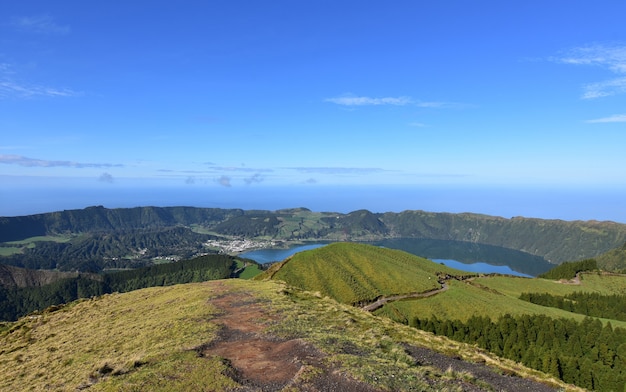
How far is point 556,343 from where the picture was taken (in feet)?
215

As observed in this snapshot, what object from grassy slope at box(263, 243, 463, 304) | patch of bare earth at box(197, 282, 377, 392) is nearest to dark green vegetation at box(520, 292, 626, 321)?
grassy slope at box(263, 243, 463, 304)

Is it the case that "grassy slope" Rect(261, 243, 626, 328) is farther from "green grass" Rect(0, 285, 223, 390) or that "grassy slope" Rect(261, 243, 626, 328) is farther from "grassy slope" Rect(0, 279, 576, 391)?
"green grass" Rect(0, 285, 223, 390)

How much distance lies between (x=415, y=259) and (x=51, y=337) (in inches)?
4661

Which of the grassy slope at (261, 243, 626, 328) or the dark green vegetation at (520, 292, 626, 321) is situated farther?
the dark green vegetation at (520, 292, 626, 321)

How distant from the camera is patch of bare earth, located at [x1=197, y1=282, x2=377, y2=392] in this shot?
19.4m

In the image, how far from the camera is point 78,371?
24156mm

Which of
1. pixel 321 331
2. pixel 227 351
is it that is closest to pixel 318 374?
pixel 227 351

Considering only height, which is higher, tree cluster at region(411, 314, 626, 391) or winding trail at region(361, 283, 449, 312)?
winding trail at region(361, 283, 449, 312)

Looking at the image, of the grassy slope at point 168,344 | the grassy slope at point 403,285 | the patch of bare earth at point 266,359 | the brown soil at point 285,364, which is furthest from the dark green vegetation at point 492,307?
the patch of bare earth at point 266,359

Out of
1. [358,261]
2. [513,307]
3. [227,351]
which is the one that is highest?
[227,351]

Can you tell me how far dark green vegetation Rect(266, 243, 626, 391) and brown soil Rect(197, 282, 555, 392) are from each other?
34094mm

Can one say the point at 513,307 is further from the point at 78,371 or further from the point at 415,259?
the point at 78,371

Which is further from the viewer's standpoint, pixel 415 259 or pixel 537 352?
pixel 415 259

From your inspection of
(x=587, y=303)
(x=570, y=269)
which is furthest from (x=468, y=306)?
(x=570, y=269)
